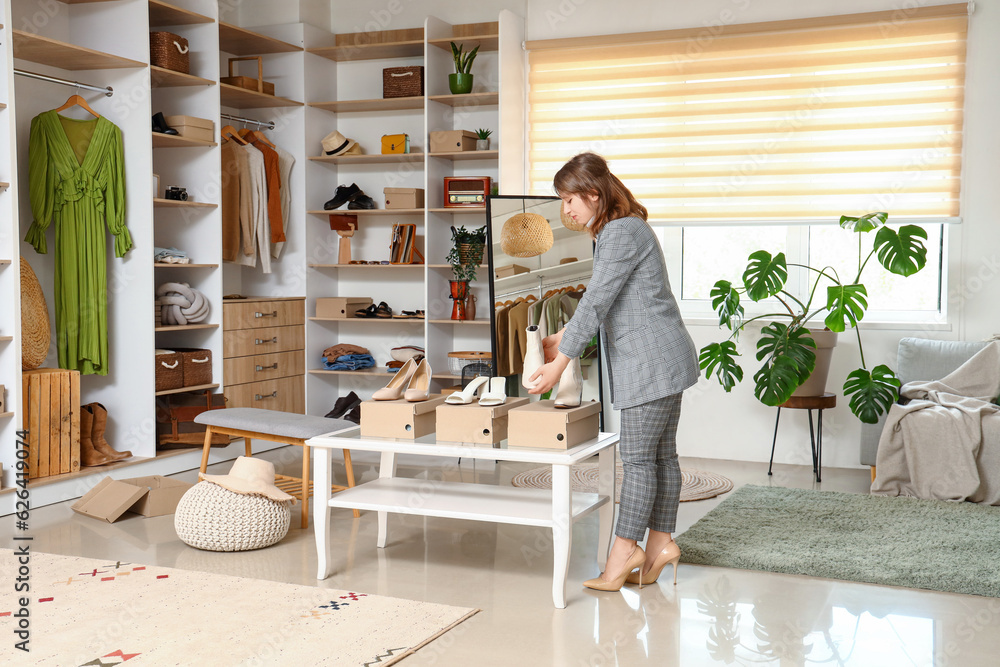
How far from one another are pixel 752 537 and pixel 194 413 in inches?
121

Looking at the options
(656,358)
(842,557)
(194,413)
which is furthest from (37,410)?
(842,557)

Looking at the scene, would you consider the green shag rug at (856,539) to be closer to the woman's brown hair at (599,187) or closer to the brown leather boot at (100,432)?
the woman's brown hair at (599,187)

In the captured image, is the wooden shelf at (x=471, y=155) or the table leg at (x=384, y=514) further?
the wooden shelf at (x=471, y=155)

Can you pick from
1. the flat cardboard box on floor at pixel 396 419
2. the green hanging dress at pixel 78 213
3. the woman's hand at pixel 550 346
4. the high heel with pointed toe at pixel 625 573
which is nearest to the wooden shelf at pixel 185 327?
the green hanging dress at pixel 78 213

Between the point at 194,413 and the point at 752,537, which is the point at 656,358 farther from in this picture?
the point at 194,413

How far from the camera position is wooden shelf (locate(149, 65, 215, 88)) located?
16.1 ft

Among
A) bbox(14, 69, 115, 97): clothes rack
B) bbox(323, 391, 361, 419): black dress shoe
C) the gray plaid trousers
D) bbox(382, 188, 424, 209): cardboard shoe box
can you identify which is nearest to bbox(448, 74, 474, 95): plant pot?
bbox(382, 188, 424, 209): cardboard shoe box

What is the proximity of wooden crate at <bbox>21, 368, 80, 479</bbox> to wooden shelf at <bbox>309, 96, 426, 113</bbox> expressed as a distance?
251cm

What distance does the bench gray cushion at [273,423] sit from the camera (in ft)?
12.7

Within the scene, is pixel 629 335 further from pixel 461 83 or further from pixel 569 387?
pixel 461 83

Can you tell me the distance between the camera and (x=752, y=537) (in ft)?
11.8

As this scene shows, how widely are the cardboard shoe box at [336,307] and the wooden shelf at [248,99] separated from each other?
128cm

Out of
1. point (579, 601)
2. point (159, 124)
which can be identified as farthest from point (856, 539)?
point (159, 124)

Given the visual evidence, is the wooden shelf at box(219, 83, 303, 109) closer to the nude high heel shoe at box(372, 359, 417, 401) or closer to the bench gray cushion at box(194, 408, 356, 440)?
the bench gray cushion at box(194, 408, 356, 440)
